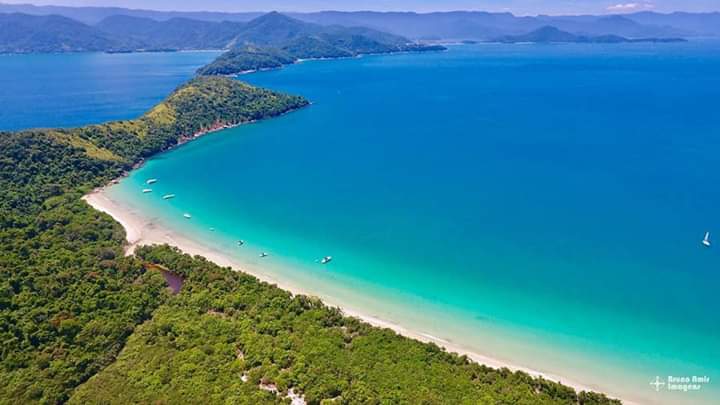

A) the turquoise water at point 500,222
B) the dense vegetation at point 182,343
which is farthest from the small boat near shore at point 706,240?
the dense vegetation at point 182,343

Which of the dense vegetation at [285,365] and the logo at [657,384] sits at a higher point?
the dense vegetation at [285,365]

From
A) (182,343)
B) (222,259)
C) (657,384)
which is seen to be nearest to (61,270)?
(222,259)

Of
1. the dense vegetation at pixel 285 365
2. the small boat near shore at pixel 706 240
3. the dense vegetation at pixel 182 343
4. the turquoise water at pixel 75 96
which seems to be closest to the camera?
the dense vegetation at pixel 285 365

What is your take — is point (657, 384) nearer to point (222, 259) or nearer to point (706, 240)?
point (706, 240)

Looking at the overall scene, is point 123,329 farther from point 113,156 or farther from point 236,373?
point 113,156

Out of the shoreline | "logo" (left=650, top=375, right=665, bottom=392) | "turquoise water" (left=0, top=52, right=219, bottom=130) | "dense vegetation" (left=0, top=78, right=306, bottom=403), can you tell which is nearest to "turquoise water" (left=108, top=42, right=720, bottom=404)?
"logo" (left=650, top=375, right=665, bottom=392)

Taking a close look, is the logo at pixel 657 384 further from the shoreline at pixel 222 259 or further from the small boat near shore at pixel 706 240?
the small boat near shore at pixel 706 240
